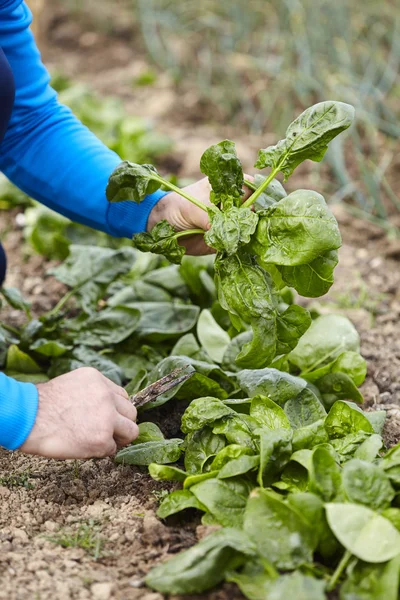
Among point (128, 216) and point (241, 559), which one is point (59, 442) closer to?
point (241, 559)

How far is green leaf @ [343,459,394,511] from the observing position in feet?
3.97

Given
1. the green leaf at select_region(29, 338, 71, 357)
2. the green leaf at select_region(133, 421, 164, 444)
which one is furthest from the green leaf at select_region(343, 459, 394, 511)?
the green leaf at select_region(29, 338, 71, 357)

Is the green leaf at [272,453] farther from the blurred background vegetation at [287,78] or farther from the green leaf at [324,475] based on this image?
the blurred background vegetation at [287,78]

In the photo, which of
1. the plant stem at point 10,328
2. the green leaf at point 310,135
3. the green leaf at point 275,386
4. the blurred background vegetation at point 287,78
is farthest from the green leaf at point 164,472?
the blurred background vegetation at point 287,78

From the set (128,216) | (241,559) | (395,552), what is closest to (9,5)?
(128,216)

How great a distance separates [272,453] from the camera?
4.41 feet

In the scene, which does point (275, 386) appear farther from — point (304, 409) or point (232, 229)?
point (232, 229)

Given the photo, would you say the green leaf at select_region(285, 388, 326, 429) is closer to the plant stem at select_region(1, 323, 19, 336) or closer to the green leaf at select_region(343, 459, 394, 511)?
the green leaf at select_region(343, 459, 394, 511)

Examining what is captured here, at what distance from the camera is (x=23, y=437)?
1.32 meters

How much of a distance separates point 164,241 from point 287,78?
2350 mm

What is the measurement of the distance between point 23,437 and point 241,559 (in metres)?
0.44

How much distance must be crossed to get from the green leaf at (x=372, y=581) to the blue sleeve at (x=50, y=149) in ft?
3.15

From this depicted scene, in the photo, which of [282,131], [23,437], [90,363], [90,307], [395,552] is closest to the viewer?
[395,552]

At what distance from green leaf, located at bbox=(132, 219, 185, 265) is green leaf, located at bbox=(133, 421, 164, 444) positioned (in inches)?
14.6
